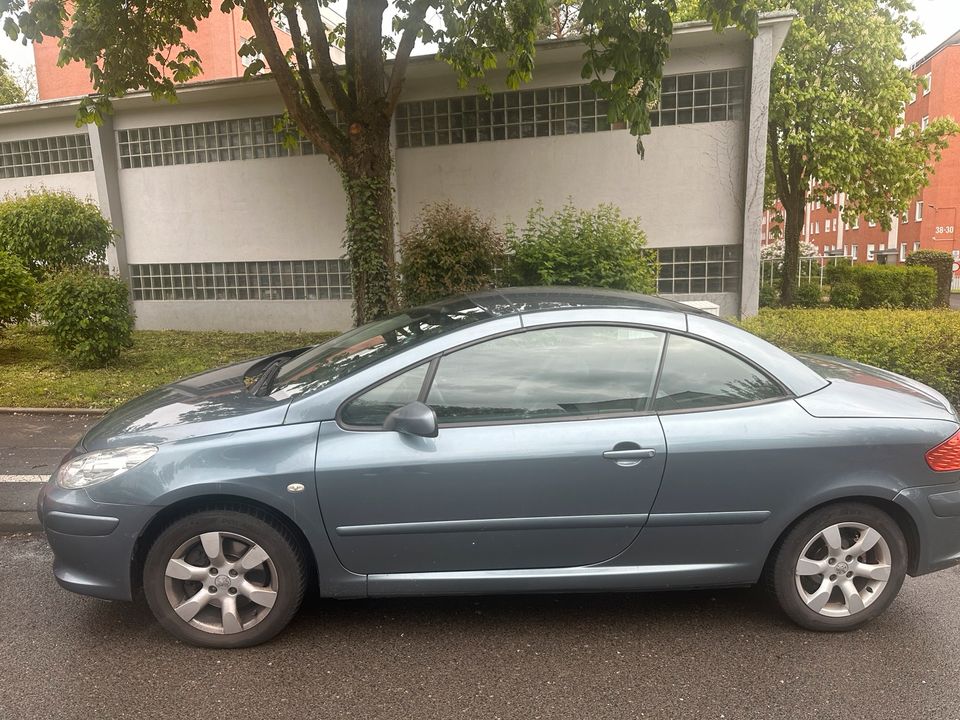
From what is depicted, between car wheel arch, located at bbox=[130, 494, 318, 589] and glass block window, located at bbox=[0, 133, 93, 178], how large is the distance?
1566 centimetres

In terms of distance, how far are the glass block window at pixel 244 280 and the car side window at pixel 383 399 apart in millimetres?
11354

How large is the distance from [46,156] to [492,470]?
57.4 ft

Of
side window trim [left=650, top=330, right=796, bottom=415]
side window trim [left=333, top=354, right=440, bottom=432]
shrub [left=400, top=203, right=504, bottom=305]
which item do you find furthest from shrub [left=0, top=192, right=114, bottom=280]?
side window trim [left=650, top=330, right=796, bottom=415]

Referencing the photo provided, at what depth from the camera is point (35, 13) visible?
829 cm

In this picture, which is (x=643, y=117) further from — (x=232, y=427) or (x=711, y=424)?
(x=232, y=427)

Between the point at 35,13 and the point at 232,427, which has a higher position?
the point at 35,13

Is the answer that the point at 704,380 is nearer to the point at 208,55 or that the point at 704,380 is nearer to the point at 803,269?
the point at 803,269

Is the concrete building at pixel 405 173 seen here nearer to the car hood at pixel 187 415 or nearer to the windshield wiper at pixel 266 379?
the windshield wiper at pixel 266 379

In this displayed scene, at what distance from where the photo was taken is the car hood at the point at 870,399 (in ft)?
10.1

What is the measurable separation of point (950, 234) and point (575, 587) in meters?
43.1

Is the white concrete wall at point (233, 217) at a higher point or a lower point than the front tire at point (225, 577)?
higher

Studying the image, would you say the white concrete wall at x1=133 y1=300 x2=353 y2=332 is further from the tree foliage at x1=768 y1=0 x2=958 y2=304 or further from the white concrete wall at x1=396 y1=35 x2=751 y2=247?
the tree foliage at x1=768 y1=0 x2=958 y2=304

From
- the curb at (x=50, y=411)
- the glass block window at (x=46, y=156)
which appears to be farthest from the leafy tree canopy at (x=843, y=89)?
the curb at (x=50, y=411)

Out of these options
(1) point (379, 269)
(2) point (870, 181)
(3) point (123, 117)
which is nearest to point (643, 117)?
(1) point (379, 269)
